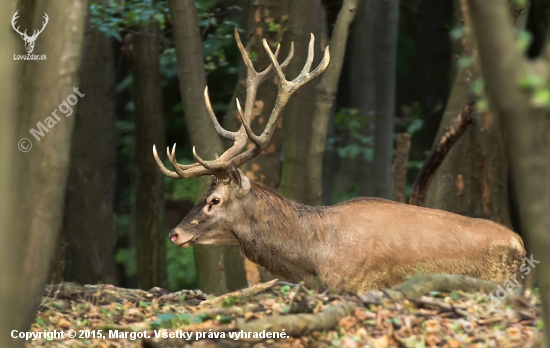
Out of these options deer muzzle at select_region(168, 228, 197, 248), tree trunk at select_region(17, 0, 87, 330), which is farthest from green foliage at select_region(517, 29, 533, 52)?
deer muzzle at select_region(168, 228, 197, 248)

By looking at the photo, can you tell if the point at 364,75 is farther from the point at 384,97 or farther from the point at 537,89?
the point at 537,89

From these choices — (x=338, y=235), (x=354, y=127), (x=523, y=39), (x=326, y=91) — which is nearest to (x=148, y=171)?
(x=354, y=127)

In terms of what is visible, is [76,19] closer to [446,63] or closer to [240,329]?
[240,329]

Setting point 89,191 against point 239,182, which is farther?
point 89,191

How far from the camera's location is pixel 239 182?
7.59 metres

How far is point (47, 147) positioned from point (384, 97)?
11.3 meters

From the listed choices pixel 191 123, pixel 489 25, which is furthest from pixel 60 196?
pixel 191 123

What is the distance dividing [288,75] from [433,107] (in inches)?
367

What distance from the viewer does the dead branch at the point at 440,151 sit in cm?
934

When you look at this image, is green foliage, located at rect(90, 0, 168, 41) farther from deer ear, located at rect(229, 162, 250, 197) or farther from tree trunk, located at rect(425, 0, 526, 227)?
deer ear, located at rect(229, 162, 250, 197)

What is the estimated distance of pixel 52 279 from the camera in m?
10.0

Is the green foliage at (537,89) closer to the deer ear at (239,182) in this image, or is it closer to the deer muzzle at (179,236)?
the deer ear at (239,182)

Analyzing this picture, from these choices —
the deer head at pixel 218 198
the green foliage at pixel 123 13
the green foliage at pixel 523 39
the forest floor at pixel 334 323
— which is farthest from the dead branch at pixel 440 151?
the green foliage at pixel 523 39

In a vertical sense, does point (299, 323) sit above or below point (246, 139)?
below
